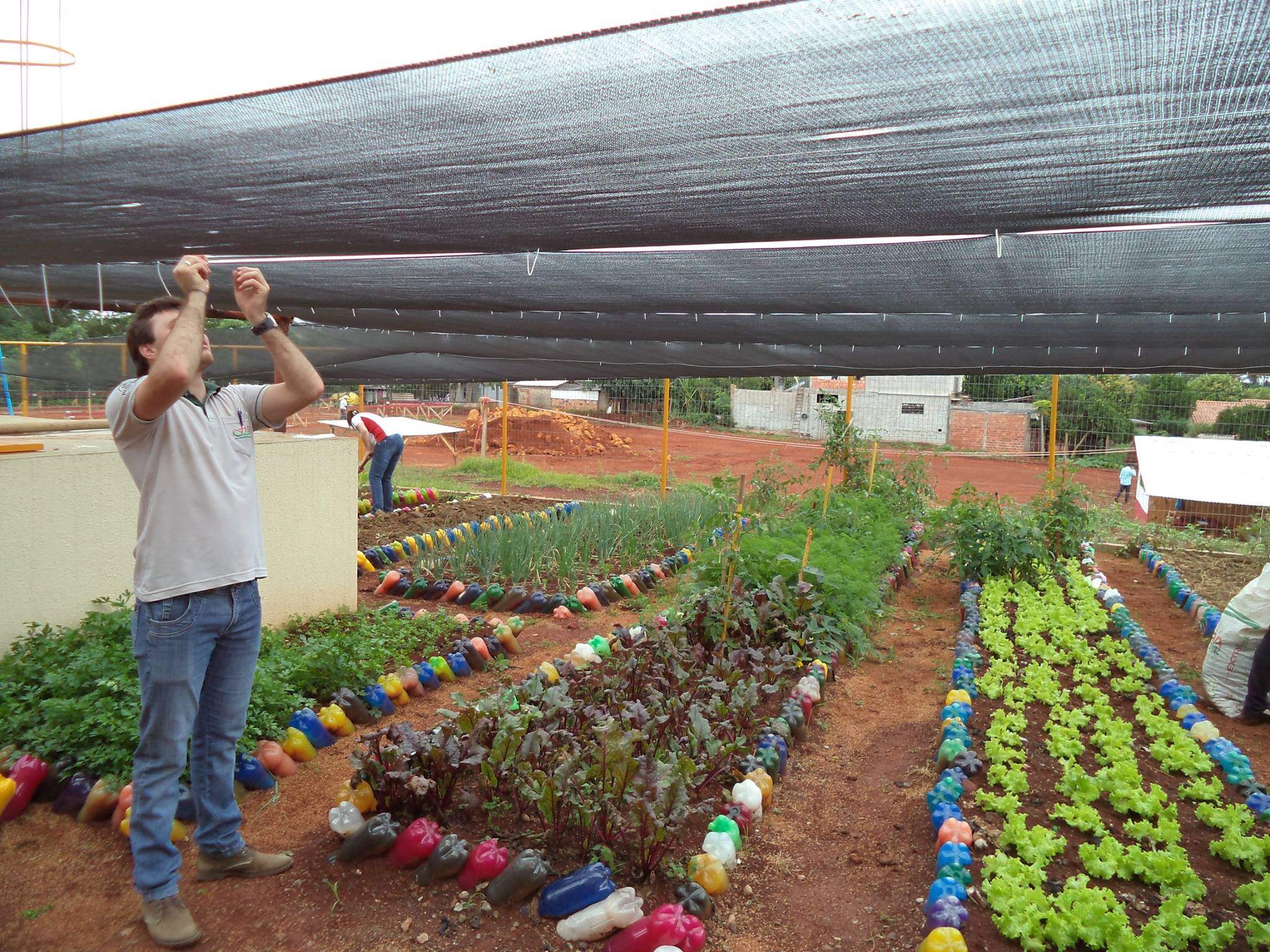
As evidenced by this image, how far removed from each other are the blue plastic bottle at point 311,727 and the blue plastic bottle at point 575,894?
1467mm

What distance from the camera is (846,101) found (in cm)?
179

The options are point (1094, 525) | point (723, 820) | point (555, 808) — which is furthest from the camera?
point (1094, 525)

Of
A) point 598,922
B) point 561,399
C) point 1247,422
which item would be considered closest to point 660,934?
point 598,922

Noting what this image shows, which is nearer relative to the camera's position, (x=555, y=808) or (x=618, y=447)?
(x=555, y=808)

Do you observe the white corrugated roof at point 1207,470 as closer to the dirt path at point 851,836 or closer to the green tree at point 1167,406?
the green tree at point 1167,406

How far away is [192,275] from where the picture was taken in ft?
6.66

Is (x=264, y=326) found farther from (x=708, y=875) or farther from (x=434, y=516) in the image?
(x=434, y=516)

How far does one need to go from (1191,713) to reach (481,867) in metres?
3.47

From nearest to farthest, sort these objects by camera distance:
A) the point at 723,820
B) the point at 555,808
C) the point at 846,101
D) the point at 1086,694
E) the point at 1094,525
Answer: the point at 846,101
the point at 555,808
the point at 723,820
the point at 1086,694
the point at 1094,525

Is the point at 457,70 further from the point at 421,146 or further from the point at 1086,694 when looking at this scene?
the point at 1086,694

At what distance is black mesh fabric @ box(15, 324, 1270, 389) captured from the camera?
4.81m

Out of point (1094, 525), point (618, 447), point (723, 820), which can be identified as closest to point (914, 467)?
point (1094, 525)

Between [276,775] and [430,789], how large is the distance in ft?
2.73

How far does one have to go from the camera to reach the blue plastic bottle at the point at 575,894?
2332mm
